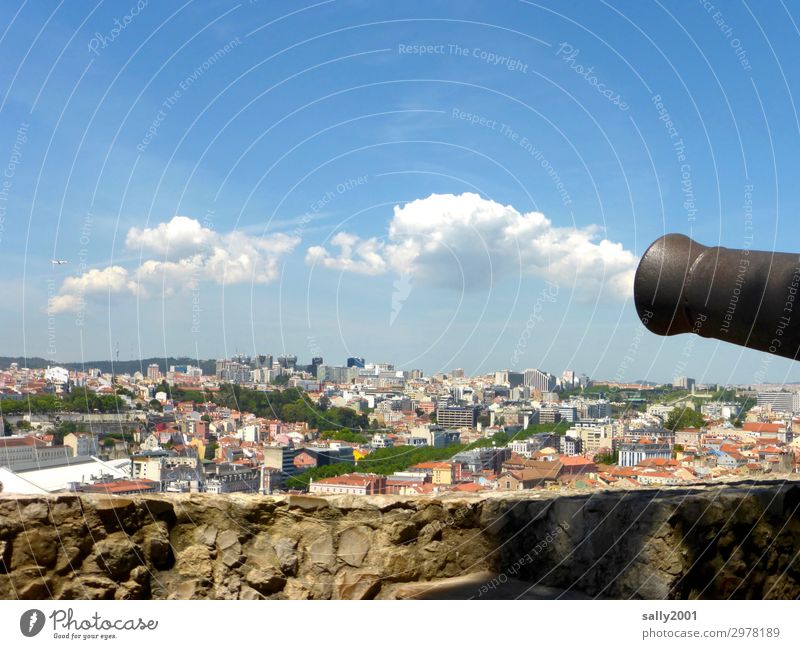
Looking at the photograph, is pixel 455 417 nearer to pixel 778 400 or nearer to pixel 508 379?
pixel 508 379

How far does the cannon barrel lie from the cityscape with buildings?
6.29 feet

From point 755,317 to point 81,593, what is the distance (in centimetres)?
420

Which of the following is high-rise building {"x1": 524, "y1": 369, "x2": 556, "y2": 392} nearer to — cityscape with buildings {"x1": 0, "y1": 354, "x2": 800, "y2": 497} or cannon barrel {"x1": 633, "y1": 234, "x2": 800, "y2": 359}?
cityscape with buildings {"x1": 0, "y1": 354, "x2": 800, "y2": 497}

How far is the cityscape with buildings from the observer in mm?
5094

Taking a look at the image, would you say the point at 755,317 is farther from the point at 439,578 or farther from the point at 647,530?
the point at 439,578

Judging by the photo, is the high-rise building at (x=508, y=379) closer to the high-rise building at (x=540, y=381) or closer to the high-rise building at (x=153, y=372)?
the high-rise building at (x=540, y=381)

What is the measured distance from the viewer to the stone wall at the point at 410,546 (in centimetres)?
406

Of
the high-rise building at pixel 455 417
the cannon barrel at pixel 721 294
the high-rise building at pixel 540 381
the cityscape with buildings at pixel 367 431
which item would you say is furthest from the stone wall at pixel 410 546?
the high-rise building at pixel 455 417

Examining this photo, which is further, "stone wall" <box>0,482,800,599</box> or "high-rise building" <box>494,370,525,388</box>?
"high-rise building" <box>494,370,525,388</box>

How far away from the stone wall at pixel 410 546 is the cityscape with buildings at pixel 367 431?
0.90ft

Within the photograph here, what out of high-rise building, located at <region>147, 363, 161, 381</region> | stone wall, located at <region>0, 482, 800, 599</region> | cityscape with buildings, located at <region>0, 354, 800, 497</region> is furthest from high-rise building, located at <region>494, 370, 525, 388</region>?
high-rise building, located at <region>147, 363, 161, 381</region>

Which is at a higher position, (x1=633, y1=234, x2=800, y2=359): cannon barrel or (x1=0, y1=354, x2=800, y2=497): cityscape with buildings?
(x1=633, y1=234, x2=800, y2=359): cannon barrel

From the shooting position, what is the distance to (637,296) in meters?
3.82

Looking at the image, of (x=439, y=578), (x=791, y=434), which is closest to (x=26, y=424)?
(x=439, y=578)
